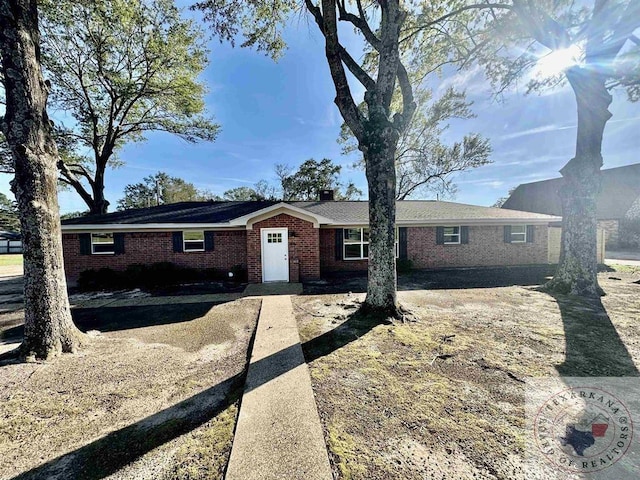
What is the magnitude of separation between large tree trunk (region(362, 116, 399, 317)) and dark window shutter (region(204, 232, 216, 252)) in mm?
7692

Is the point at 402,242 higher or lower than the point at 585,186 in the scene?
lower

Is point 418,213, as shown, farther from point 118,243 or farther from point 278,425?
point 118,243


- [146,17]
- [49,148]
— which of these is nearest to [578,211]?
[49,148]

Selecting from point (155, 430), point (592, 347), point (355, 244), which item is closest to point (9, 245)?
point (355, 244)

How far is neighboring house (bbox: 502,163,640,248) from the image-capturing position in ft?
68.1

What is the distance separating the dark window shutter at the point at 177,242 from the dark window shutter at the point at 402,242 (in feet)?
32.1

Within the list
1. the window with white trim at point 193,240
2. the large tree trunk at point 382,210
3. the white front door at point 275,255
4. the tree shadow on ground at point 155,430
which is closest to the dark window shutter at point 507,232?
the large tree trunk at point 382,210

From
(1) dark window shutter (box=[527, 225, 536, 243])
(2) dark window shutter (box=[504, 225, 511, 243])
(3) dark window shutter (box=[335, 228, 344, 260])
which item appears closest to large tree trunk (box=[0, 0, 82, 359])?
(3) dark window shutter (box=[335, 228, 344, 260])

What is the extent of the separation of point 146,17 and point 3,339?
15.1m

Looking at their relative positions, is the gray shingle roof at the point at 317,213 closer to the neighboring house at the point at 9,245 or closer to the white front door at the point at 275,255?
the white front door at the point at 275,255

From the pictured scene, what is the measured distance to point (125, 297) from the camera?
8312 mm

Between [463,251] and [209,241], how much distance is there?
1203 centimetres

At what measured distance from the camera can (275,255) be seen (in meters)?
10.4

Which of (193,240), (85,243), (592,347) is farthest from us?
(193,240)
